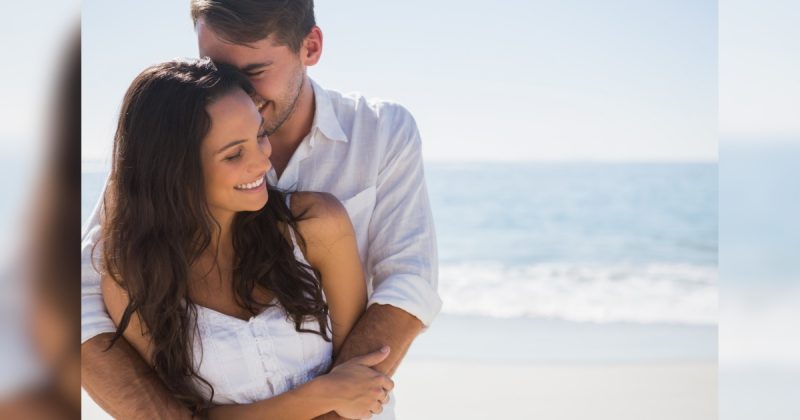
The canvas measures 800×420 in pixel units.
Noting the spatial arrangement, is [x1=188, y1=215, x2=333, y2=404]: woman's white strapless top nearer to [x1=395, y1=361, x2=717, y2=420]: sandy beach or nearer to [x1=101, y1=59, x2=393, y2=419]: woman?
[x1=101, y1=59, x2=393, y2=419]: woman

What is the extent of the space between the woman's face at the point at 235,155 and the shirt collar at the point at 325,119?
292 millimetres

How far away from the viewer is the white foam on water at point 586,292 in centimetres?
688

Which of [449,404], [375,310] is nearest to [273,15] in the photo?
[375,310]

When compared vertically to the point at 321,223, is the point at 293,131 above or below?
above

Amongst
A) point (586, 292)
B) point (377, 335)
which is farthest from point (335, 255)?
point (586, 292)

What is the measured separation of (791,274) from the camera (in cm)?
154

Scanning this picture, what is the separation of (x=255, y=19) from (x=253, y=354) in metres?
0.62

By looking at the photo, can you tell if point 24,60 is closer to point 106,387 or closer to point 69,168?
point 69,168

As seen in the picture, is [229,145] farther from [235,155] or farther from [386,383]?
[386,383]

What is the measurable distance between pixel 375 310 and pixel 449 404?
3.14 metres

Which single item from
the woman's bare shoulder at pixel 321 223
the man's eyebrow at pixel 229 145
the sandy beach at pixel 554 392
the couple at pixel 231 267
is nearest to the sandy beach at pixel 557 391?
the sandy beach at pixel 554 392

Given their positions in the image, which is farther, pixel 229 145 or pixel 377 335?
pixel 377 335

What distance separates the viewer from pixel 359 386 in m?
1.74

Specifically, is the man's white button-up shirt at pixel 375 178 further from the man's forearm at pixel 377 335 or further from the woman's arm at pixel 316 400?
the woman's arm at pixel 316 400
